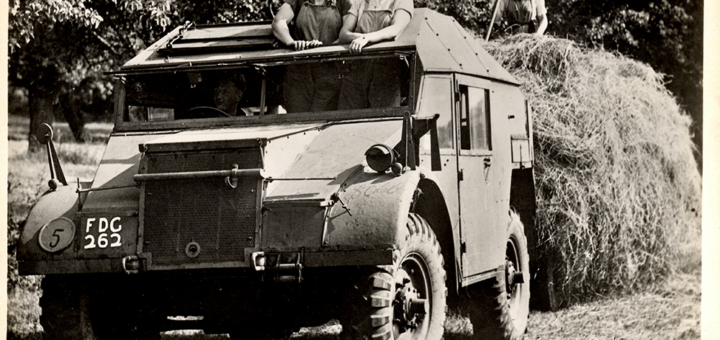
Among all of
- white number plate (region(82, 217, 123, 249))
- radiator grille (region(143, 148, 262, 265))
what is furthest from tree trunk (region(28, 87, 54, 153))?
radiator grille (region(143, 148, 262, 265))

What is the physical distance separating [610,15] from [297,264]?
24.4 feet

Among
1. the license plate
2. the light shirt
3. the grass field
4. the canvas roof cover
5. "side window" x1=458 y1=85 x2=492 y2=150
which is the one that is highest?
the light shirt

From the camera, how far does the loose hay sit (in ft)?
31.6

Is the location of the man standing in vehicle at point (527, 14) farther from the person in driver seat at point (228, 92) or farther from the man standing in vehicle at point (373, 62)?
the person in driver seat at point (228, 92)

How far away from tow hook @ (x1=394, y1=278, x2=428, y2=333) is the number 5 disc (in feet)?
6.50

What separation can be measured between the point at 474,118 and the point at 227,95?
185cm

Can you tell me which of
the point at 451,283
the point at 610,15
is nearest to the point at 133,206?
the point at 451,283

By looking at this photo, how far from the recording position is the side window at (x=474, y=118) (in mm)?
Result: 7969

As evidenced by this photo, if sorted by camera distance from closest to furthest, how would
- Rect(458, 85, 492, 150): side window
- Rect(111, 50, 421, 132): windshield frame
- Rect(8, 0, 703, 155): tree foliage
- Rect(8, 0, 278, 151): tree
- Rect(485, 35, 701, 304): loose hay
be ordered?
Rect(111, 50, 421, 132): windshield frame, Rect(458, 85, 492, 150): side window, Rect(485, 35, 701, 304): loose hay, Rect(8, 0, 278, 151): tree, Rect(8, 0, 703, 155): tree foliage

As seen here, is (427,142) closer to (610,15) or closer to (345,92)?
(345,92)

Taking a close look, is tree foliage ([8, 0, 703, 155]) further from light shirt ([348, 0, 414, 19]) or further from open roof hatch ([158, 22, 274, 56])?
light shirt ([348, 0, 414, 19])

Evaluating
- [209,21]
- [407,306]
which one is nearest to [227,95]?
[407,306]

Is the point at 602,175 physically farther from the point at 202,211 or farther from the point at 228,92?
the point at 202,211

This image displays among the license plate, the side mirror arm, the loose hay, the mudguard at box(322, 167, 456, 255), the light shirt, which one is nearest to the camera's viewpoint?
the mudguard at box(322, 167, 456, 255)
